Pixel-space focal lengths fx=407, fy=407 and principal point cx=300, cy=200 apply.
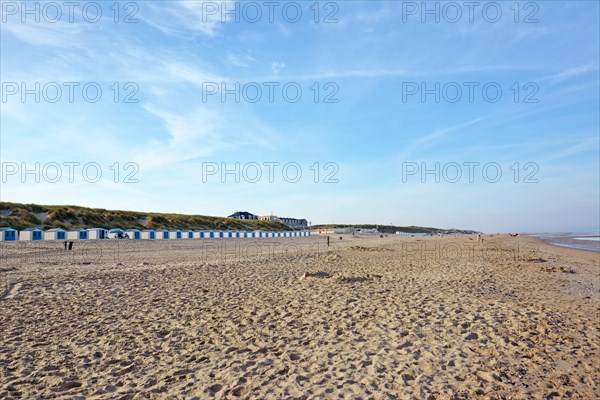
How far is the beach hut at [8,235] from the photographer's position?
31.8 meters

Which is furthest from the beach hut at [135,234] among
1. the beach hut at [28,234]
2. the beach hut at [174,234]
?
the beach hut at [28,234]

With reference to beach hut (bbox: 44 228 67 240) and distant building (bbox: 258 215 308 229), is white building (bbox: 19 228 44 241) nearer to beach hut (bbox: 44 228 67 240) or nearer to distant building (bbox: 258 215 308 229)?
beach hut (bbox: 44 228 67 240)

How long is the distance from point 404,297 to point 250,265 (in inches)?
346

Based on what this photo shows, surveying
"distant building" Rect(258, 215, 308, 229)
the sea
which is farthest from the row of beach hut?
"distant building" Rect(258, 215, 308, 229)

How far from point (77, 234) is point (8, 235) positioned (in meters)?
6.07

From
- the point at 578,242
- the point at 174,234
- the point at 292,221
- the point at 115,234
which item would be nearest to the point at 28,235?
the point at 115,234

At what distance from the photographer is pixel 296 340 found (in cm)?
664

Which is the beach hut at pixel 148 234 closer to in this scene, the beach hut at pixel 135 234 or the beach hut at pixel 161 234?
the beach hut at pixel 135 234

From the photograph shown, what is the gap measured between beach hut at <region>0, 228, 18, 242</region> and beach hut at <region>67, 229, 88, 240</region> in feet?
14.7

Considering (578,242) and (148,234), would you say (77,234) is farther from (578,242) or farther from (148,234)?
(578,242)

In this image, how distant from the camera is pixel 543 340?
22.8 feet

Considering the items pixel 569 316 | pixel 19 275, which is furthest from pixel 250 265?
pixel 569 316

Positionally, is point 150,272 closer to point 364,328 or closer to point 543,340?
point 364,328

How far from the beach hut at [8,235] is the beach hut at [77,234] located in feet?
14.7
